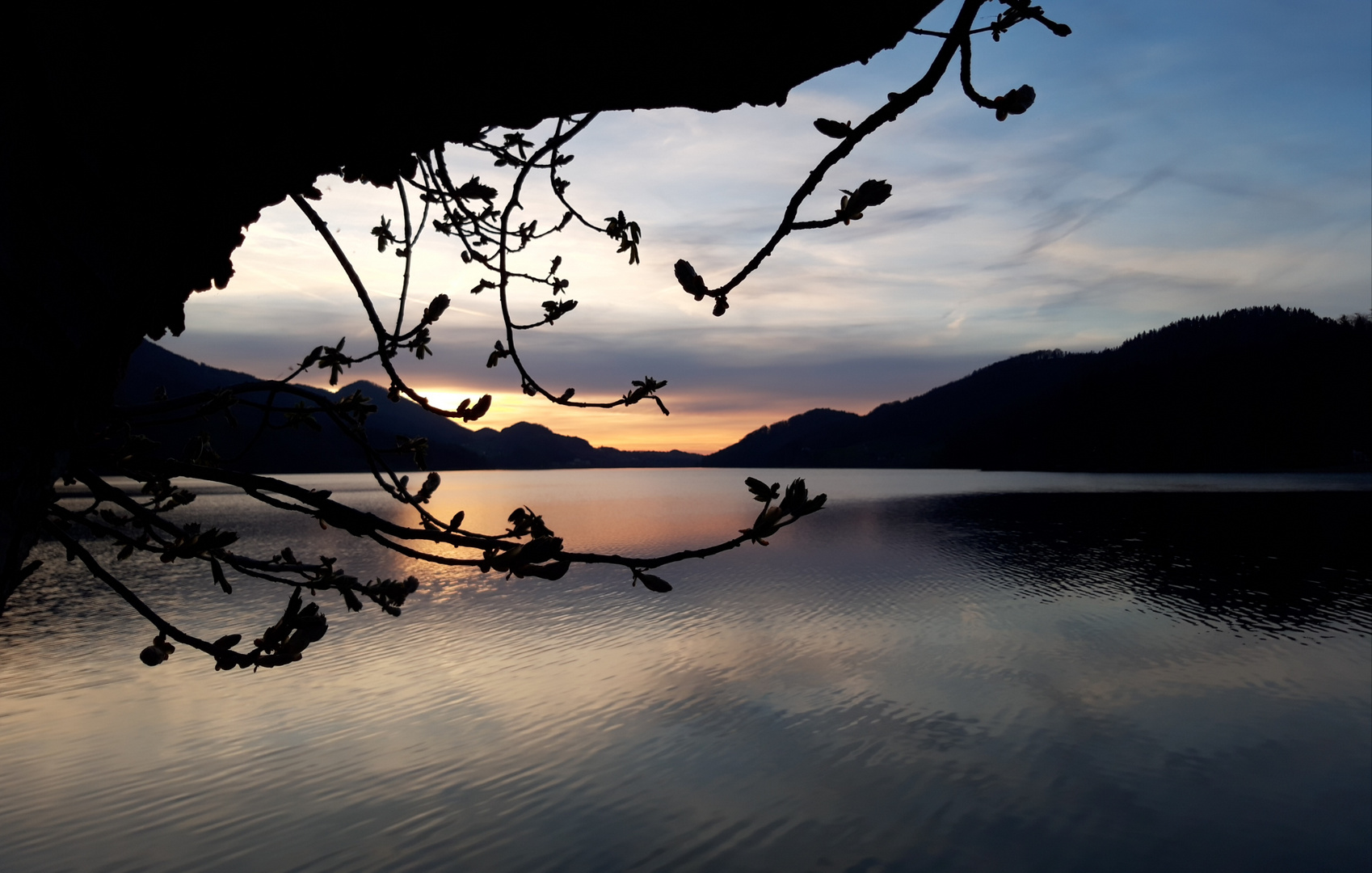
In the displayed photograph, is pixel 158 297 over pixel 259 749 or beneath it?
over

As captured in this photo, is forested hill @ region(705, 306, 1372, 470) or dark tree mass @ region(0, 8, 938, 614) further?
forested hill @ region(705, 306, 1372, 470)

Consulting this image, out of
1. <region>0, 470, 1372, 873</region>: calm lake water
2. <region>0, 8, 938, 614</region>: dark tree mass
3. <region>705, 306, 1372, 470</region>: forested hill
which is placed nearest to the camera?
<region>0, 8, 938, 614</region>: dark tree mass

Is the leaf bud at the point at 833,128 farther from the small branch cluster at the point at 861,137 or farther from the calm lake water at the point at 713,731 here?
the calm lake water at the point at 713,731

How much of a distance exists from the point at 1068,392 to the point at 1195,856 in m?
205

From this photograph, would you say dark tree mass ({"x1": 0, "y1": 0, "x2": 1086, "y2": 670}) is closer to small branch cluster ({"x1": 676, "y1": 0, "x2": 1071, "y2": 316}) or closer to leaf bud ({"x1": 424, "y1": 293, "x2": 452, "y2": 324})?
small branch cluster ({"x1": 676, "y1": 0, "x2": 1071, "y2": 316})

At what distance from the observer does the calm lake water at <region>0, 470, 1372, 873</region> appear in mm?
12523

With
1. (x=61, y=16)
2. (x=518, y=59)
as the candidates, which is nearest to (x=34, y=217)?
(x=61, y=16)

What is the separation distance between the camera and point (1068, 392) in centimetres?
19338

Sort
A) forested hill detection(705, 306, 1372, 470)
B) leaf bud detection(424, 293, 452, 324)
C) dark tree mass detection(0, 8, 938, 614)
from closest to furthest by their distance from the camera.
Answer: dark tree mass detection(0, 8, 938, 614) → leaf bud detection(424, 293, 452, 324) → forested hill detection(705, 306, 1372, 470)

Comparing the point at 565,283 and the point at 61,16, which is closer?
the point at 61,16

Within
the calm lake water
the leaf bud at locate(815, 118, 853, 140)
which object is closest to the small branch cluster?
the leaf bud at locate(815, 118, 853, 140)

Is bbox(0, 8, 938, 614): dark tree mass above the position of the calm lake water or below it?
above

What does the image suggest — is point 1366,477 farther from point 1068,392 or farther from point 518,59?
point 518,59

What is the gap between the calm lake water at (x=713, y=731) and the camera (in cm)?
1252
